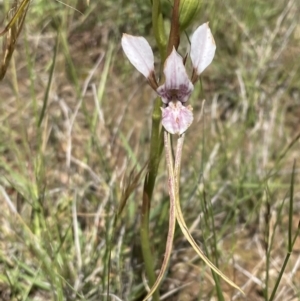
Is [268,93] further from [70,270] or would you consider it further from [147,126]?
[70,270]

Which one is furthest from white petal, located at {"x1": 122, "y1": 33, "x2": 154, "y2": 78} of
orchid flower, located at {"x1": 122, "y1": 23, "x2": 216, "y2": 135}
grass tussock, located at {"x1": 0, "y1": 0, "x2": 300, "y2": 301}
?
grass tussock, located at {"x1": 0, "y1": 0, "x2": 300, "y2": 301}

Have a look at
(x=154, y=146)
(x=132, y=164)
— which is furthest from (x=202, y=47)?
(x=132, y=164)

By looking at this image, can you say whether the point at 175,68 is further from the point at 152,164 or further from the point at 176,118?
the point at 152,164

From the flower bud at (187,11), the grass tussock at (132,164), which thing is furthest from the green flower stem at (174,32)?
the grass tussock at (132,164)

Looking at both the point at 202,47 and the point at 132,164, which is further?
the point at 132,164

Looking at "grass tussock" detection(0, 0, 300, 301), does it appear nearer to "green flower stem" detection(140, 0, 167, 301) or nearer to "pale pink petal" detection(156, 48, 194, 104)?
"green flower stem" detection(140, 0, 167, 301)
